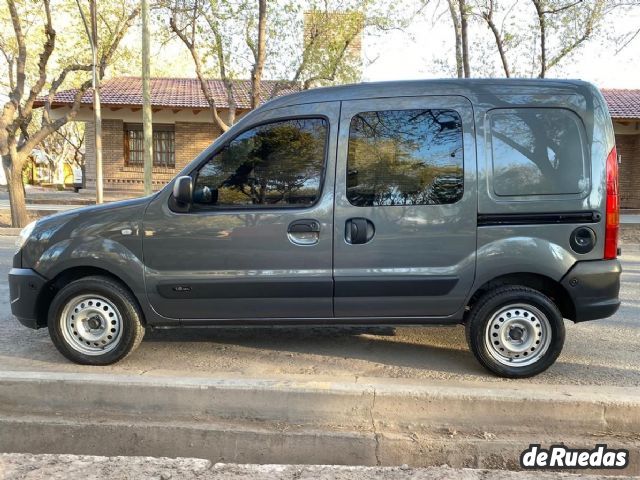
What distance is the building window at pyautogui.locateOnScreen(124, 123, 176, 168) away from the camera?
20.3 metres

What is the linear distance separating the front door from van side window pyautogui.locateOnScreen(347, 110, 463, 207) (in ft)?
0.68

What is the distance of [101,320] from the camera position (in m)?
3.91

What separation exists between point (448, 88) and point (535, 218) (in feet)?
3.71

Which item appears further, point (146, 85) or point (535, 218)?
point (146, 85)

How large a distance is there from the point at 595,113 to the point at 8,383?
14.9 ft

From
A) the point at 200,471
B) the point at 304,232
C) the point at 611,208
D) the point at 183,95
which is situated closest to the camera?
the point at 200,471

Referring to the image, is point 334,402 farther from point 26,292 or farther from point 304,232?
point 26,292

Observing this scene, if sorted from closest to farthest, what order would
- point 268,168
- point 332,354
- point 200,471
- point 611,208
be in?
point 200,471, point 611,208, point 268,168, point 332,354

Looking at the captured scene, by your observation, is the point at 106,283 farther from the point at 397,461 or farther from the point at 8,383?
the point at 397,461

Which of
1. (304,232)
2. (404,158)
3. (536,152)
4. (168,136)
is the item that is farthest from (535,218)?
(168,136)

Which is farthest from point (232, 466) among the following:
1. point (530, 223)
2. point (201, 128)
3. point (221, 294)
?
point (201, 128)

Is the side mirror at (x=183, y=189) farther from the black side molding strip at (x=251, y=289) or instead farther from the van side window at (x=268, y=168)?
Result: the black side molding strip at (x=251, y=289)

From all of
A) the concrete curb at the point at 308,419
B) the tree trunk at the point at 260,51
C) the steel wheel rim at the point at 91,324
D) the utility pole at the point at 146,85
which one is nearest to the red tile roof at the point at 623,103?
the tree trunk at the point at 260,51

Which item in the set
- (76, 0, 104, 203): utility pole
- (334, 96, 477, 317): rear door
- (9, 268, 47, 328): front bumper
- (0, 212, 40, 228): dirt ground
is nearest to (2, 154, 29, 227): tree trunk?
(0, 212, 40, 228): dirt ground
